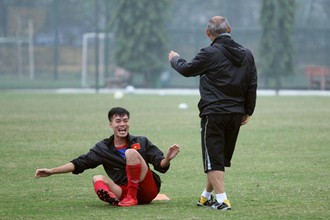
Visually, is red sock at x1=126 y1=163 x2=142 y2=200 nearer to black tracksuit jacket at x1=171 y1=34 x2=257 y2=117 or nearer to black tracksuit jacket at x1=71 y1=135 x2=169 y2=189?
black tracksuit jacket at x1=71 y1=135 x2=169 y2=189

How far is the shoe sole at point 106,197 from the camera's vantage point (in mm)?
7695

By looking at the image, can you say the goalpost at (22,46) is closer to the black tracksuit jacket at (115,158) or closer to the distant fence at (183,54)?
the distant fence at (183,54)

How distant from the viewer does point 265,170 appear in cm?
1106

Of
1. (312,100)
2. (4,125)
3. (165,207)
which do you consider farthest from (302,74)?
(165,207)

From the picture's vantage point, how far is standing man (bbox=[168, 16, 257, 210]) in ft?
25.2

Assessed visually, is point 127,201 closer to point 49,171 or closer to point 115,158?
point 115,158

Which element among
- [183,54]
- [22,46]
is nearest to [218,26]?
[183,54]

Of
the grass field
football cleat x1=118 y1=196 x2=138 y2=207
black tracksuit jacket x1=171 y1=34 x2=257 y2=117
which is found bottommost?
the grass field

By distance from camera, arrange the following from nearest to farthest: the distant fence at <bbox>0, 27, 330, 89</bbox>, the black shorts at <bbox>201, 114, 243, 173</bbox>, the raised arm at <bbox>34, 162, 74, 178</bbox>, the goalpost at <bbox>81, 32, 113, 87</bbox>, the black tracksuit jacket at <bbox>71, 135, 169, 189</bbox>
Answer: the black shorts at <bbox>201, 114, 243, 173</bbox> → the raised arm at <bbox>34, 162, 74, 178</bbox> → the black tracksuit jacket at <bbox>71, 135, 169, 189</bbox> → the distant fence at <bbox>0, 27, 330, 89</bbox> → the goalpost at <bbox>81, 32, 113, 87</bbox>

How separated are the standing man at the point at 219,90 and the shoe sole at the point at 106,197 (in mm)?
861

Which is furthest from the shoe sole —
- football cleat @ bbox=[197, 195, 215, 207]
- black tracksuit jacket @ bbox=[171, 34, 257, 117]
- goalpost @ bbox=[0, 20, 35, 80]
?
goalpost @ bbox=[0, 20, 35, 80]

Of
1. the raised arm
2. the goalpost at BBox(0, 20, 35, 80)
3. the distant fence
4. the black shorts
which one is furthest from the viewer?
the goalpost at BBox(0, 20, 35, 80)

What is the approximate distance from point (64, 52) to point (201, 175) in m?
30.2

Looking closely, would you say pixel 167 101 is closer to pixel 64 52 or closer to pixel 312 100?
pixel 312 100
